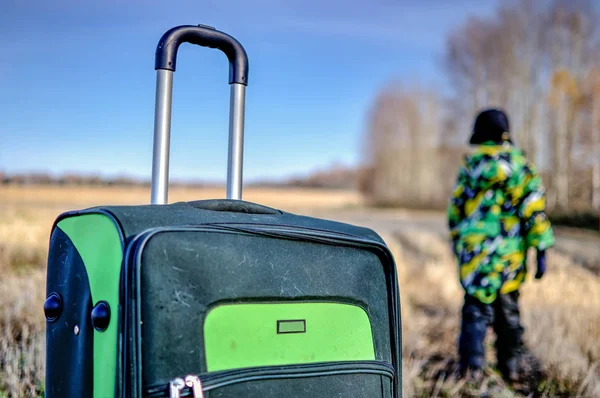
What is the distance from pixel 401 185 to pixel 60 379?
3869 centimetres

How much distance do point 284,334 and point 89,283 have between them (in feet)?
1.72

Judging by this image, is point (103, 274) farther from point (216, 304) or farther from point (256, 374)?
point (256, 374)

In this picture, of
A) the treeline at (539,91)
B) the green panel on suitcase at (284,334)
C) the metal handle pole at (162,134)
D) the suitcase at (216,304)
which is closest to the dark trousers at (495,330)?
the suitcase at (216,304)

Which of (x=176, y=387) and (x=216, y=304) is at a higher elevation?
(x=216, y=304)

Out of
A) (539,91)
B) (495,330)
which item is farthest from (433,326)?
(539,91)

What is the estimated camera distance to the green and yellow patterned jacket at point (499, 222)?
3730 mm

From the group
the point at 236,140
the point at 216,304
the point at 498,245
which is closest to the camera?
the point at 216,304

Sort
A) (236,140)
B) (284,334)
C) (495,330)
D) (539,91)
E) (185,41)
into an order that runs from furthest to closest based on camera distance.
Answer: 1. (539,91)
2. (495,330)
3. (236,140)
4. (185,41)
5. (284,334)

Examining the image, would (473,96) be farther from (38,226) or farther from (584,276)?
(38,226)

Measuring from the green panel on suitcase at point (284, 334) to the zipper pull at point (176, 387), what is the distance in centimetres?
10

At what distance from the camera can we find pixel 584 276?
745cm

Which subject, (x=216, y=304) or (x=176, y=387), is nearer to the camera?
(x=176, y=387)

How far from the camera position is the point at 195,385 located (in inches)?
59.1

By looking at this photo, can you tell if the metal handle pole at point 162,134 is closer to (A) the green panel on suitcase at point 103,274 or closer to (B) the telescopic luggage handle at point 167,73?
(B) the telescopic luggage handle at point 167,73
